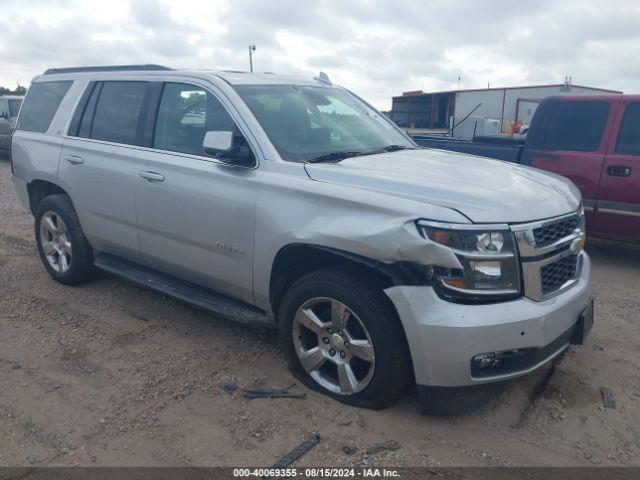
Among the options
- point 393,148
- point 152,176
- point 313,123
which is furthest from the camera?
point 393,148

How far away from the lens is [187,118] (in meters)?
4.30

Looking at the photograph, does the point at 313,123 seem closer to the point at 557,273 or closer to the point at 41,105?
the point at 557,273

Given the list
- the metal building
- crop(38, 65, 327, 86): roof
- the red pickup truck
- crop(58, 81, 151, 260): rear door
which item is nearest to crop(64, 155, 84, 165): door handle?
crop(58, 81, 151, 260): rear door

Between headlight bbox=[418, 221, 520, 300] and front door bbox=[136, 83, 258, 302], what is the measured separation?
4.23 feet

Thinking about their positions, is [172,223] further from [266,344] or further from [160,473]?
[160,473]

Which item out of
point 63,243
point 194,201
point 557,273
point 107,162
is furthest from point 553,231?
point 63,243

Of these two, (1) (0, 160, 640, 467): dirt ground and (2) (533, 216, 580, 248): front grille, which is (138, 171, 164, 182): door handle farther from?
(2) (533, 216, 580, 248): front grille

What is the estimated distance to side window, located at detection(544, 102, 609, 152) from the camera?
6324mm

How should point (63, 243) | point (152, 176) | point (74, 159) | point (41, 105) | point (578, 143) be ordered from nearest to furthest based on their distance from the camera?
point (152, 176) < point (74, 159) < point (63, 243) < point (41, 105) < point (578, 143)

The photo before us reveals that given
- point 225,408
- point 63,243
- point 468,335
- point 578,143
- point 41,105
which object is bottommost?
point 225,408

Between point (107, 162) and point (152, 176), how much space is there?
664 millimetres

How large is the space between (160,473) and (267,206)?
160cm

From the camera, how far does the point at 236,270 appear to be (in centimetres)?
386

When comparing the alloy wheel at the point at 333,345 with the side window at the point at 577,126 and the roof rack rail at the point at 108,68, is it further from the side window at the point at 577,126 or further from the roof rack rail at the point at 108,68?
the side window at the point at 577,126
